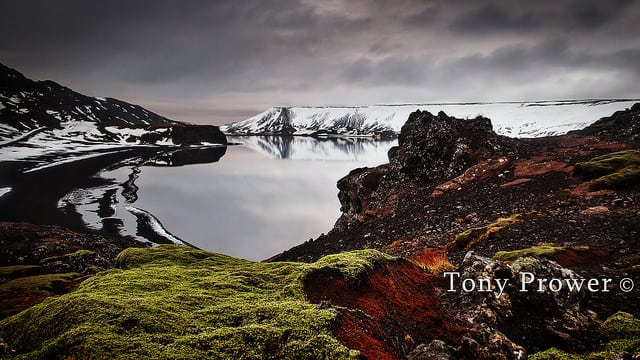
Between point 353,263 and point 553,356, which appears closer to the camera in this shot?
point 553,356

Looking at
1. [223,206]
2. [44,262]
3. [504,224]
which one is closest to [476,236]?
[504,224]

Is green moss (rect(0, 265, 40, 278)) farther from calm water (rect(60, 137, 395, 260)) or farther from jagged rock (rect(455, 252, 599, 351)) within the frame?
jagged rock (rect(455, 252, 599, 351))

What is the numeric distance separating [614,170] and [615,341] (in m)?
20.5

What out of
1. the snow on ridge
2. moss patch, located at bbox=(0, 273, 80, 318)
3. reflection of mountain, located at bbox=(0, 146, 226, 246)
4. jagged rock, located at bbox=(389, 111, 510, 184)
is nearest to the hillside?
moss patch, located at bbox=(0, 273, 80, 318)

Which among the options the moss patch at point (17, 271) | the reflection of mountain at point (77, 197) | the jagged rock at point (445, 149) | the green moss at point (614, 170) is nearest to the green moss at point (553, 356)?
the green moss at point (614, 170)

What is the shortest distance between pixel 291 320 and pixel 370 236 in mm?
22739

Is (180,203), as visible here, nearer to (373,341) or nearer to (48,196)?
(48,196)

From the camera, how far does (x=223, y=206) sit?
6072cm

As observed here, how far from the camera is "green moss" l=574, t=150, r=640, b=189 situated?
1888cm

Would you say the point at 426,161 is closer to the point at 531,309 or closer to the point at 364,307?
the point at 531,309

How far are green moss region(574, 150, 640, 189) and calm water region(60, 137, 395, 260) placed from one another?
99.9 ft

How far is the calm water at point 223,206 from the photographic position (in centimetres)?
4431

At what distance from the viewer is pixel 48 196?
203ft

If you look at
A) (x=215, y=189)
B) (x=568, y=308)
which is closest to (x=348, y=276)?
(x=568, y=308)
